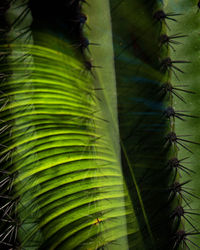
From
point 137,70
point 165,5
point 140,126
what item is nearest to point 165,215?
point 140,126

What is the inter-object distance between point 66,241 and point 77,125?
0.24 metres

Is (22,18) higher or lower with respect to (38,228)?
higher

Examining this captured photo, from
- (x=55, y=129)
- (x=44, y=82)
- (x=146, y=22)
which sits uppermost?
(x=146, y=22)

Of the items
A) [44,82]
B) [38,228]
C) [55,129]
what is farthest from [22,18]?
[38,228]

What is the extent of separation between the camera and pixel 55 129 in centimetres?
68

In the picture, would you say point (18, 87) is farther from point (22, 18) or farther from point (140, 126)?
point (140, 126)

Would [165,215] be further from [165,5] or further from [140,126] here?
[165,5]

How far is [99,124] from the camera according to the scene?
2.39 feet

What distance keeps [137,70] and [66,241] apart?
39 centimetres

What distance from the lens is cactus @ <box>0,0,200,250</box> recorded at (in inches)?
25.7

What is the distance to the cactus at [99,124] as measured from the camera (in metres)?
0.65

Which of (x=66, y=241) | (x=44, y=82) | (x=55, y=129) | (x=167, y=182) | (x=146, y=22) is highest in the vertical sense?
(x=146, y=22)

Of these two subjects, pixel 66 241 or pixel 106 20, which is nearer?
pixel 66 241

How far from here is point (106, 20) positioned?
74 cm
